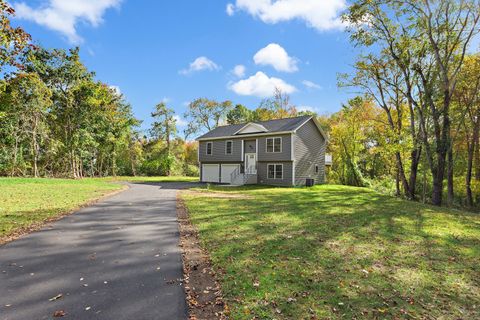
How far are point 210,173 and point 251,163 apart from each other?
522 centimetres

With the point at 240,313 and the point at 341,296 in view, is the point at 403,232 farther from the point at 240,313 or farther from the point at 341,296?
the point at 240,313

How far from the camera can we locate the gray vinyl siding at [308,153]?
974 inches

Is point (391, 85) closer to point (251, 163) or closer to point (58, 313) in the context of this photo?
point (251, 163)

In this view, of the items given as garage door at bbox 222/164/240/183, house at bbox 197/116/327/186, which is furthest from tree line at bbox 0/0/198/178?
garage door at bbox 222/164/240/183

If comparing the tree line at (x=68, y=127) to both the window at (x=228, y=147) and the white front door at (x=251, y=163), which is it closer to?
the window at (x=228, y=147)

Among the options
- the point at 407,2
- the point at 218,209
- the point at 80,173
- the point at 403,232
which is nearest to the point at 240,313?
the point at 403,232

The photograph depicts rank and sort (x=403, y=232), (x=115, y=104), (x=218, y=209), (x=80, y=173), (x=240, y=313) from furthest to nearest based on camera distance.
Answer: (x=115, y=104) → (x=80, y=173) → (x=218, y=209) → (x=403, y=232) → (x=240, y=313)

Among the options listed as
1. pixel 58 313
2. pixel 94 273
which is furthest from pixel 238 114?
pixel 58 313

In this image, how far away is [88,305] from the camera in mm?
3637

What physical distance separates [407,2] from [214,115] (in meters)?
36.6

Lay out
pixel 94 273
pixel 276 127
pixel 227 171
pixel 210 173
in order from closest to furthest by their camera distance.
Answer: pixel 94 273 → pixel 276 127 → pixel 227 171 → pixel 210 173

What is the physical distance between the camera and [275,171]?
2528 centimetres

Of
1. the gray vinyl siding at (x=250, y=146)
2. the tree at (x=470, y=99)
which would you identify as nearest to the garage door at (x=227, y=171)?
the gray vinyl siding at (x=250, y=146)

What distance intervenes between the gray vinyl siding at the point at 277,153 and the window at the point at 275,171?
698 millimetres
